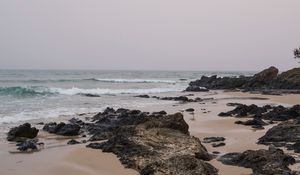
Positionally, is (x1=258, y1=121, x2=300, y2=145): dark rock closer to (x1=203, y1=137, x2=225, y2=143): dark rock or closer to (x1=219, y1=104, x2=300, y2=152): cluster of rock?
(x1=219, y1=104, x2=300, y2=152): cluster of rock

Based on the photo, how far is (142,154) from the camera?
9094 millimetres

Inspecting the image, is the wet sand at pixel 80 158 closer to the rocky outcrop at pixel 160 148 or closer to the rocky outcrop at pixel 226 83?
the rocky outcrop at pixel 160 148

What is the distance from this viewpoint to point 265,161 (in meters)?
8.40

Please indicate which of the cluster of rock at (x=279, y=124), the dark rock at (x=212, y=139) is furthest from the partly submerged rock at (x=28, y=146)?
the cluster of rock at (x=279, y=124)

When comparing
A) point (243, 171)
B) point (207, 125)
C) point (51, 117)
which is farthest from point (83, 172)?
point (51, 117)

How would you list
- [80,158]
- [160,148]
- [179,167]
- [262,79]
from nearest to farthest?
[179,167] → [160,148] → [80,158] → [262,79]

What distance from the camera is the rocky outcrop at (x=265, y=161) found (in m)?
7.95

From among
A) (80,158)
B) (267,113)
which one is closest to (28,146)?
(80,158)

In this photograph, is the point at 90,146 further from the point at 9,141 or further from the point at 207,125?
the point at 207,125

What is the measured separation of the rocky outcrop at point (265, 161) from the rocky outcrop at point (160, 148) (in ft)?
2.41

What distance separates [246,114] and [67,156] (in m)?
9.82

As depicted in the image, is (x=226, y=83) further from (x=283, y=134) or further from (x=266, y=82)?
(x=283, y=134)

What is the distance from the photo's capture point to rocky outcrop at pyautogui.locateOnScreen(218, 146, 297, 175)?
7950 millimetres

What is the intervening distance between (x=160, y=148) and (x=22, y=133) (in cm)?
583
